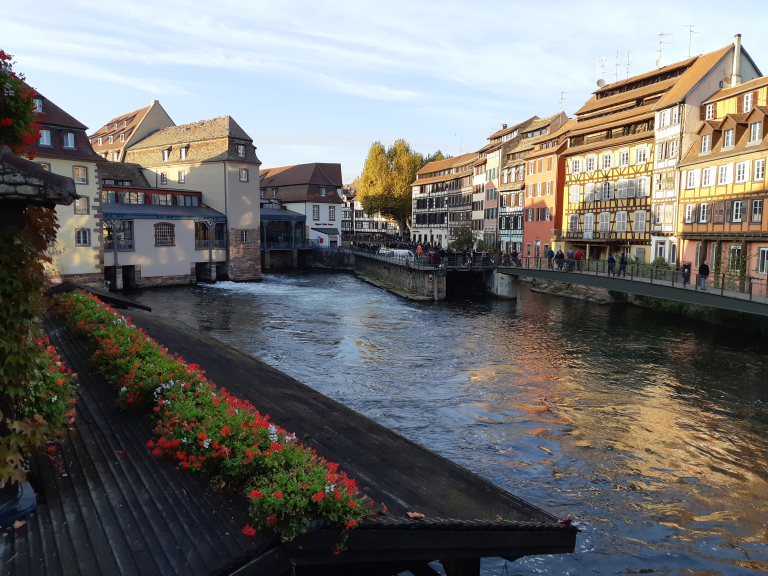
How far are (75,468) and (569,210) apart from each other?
1803 inches

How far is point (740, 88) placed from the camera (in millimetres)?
32844

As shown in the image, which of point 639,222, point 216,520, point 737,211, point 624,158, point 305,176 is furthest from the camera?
point 305,176

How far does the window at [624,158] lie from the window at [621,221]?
3254mm

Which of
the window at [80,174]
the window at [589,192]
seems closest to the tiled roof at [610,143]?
the window at [589,192]

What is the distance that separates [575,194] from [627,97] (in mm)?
7691

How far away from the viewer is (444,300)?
41562mm

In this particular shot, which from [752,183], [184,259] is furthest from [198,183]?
[752,183]

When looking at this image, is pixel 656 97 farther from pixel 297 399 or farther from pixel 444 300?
pixel 297 399

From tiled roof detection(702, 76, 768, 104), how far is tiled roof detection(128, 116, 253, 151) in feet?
116

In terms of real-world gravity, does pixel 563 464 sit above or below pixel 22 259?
below

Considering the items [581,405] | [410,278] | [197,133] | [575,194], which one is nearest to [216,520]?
[581,405]

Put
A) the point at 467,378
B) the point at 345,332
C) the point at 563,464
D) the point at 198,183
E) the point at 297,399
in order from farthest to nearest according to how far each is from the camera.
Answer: the point at 198,183 → the point at 345,332 → the point at 467,378 → the point at 563,464 → the point at 297,399

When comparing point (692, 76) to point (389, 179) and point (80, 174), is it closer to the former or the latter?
point (80, 174)

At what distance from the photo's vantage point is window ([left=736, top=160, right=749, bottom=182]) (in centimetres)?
3006
